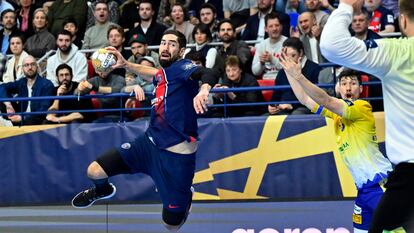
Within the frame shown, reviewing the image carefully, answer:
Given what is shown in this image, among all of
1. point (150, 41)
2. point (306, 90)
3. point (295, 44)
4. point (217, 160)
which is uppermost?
point (306, 90)

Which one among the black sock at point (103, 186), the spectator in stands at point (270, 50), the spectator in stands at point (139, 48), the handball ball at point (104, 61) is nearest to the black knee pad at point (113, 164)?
the black sock at point (103, 186)

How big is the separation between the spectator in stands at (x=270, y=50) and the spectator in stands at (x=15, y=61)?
3.79 meters

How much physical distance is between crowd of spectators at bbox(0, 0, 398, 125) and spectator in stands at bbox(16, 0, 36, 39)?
0.06ft

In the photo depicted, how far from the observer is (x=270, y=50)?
14289 millimetres

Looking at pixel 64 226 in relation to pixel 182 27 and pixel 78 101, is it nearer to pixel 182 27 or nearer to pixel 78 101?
pixel 78 101

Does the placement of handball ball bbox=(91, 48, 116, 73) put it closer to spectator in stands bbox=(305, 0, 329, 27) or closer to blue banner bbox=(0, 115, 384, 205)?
blue banner bbox=(0, 115, 384, 205)

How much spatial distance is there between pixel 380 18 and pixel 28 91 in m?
5.53

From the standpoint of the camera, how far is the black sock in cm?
1042

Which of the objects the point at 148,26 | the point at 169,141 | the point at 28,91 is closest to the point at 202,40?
the point at 148,26

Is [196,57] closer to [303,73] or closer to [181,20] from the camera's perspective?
[303,73]

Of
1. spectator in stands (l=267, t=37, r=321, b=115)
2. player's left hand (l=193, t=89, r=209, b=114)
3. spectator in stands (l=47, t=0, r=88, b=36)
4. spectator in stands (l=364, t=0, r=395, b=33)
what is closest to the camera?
player's left hand (l=193, t=89, r=209, b=114)

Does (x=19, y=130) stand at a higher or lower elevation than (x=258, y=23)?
lower

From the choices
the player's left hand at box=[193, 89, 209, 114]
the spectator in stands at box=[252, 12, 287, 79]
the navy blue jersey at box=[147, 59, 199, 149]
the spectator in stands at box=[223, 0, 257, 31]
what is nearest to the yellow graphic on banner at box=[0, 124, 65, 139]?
the spectator in stands at box=[252, 12, 287, 79]

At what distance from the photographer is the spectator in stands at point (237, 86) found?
1334 cm
